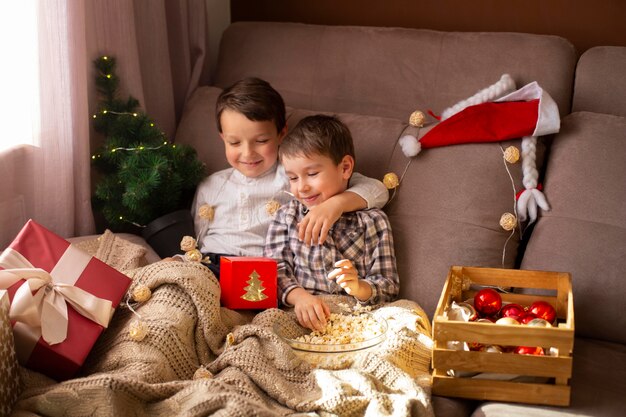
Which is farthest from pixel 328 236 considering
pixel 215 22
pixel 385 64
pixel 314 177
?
pixel 215 22

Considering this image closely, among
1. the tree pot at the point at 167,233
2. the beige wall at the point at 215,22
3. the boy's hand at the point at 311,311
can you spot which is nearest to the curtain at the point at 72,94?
the tree pot at the point at 167,233

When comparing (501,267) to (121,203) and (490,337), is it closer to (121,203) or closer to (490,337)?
(490,337)

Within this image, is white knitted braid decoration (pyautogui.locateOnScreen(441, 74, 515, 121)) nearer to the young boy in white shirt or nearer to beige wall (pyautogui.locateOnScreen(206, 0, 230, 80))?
the young boy in white shirt

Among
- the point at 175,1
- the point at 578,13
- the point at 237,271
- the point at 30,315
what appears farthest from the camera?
the point at 175,1

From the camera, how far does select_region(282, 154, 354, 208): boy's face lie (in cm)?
222

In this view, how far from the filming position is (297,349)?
6.36ft

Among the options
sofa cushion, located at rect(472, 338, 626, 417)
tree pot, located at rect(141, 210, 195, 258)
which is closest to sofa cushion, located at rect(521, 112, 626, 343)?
sofa cushion, located at rect(472, 338, 626, 417)

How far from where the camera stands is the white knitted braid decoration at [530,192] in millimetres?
2254

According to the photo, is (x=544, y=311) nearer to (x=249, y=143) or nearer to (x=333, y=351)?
(x=333, y=351)

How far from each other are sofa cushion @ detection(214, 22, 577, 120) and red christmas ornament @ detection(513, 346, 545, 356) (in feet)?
2.81

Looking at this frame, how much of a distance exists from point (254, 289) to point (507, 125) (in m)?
0.86

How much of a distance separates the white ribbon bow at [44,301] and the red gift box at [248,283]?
1.20ft

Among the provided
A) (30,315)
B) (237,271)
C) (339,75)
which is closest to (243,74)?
(339,75)

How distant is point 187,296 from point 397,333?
0.52 metres
